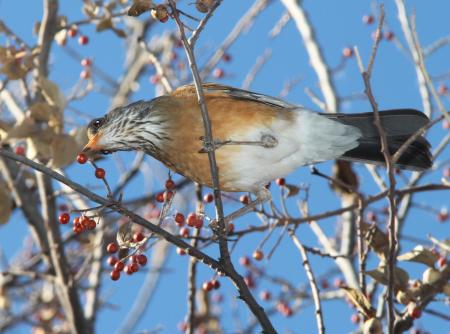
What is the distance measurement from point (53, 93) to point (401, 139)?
7.25 ft

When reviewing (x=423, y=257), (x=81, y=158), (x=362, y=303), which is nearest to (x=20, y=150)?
(x=81, y=158)

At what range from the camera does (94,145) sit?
13.6 feet

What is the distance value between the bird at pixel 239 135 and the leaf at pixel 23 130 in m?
0.34

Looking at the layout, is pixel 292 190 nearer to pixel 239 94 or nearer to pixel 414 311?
pixel 239 94

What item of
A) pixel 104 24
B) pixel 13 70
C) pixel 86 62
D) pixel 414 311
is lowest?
pixel 414 311

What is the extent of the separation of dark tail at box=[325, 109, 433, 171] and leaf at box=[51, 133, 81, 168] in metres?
1.71

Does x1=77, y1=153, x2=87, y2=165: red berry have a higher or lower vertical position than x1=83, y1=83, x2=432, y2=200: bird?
lower

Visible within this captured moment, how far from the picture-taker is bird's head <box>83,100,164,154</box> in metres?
4.30

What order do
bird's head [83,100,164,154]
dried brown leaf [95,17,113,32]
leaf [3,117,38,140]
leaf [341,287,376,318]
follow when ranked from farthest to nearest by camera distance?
dried brown leaf [95,17,113,32] < bird's head [83,100,164,154] < leaf [3,117,38,140] < leaf [341,287,376,318]

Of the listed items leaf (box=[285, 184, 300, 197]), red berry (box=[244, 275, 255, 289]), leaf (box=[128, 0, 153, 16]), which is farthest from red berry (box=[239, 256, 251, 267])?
leaf (box=[128, 0, 153, 16])

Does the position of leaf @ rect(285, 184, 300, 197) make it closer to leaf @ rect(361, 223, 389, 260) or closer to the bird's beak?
leaf @ rect(361, 223, 389, 260)

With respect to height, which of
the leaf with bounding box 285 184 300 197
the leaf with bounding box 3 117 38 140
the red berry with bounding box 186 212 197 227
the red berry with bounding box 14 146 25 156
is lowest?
the red berry with bounding box 186 212 197 227

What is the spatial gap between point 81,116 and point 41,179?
1.29 metres

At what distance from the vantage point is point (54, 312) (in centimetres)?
695
